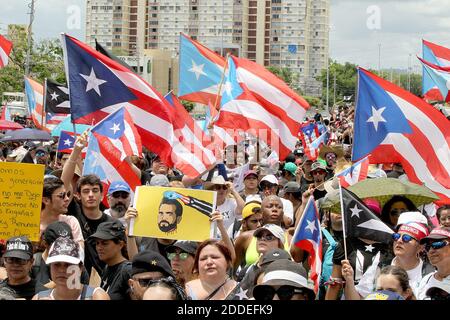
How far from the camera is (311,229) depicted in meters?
6.95

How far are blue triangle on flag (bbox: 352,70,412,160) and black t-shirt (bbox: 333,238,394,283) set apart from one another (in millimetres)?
2607

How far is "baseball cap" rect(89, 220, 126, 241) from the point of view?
22.9 ft

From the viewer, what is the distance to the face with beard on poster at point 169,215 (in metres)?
7.30

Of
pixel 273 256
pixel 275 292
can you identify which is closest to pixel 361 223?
pixel 273 256

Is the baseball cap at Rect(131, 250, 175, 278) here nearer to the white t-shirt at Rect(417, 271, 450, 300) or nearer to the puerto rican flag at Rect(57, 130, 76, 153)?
the white t-shirt at Rect(417, 271, 450, 300)

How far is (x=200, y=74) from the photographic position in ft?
46.4

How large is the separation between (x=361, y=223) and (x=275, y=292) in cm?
208

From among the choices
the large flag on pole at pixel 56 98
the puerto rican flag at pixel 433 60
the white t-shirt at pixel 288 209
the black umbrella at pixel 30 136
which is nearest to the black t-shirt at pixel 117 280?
the white t-shirt at pixel 288 209

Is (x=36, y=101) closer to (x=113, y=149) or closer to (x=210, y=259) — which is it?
(x=113, y=149)

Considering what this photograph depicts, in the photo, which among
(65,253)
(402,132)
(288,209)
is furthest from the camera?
(288,209)

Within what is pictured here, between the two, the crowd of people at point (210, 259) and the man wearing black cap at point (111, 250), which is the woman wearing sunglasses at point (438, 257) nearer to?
the crowd of people at point (210, 259)

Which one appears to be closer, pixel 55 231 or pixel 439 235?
pixel 439 235
